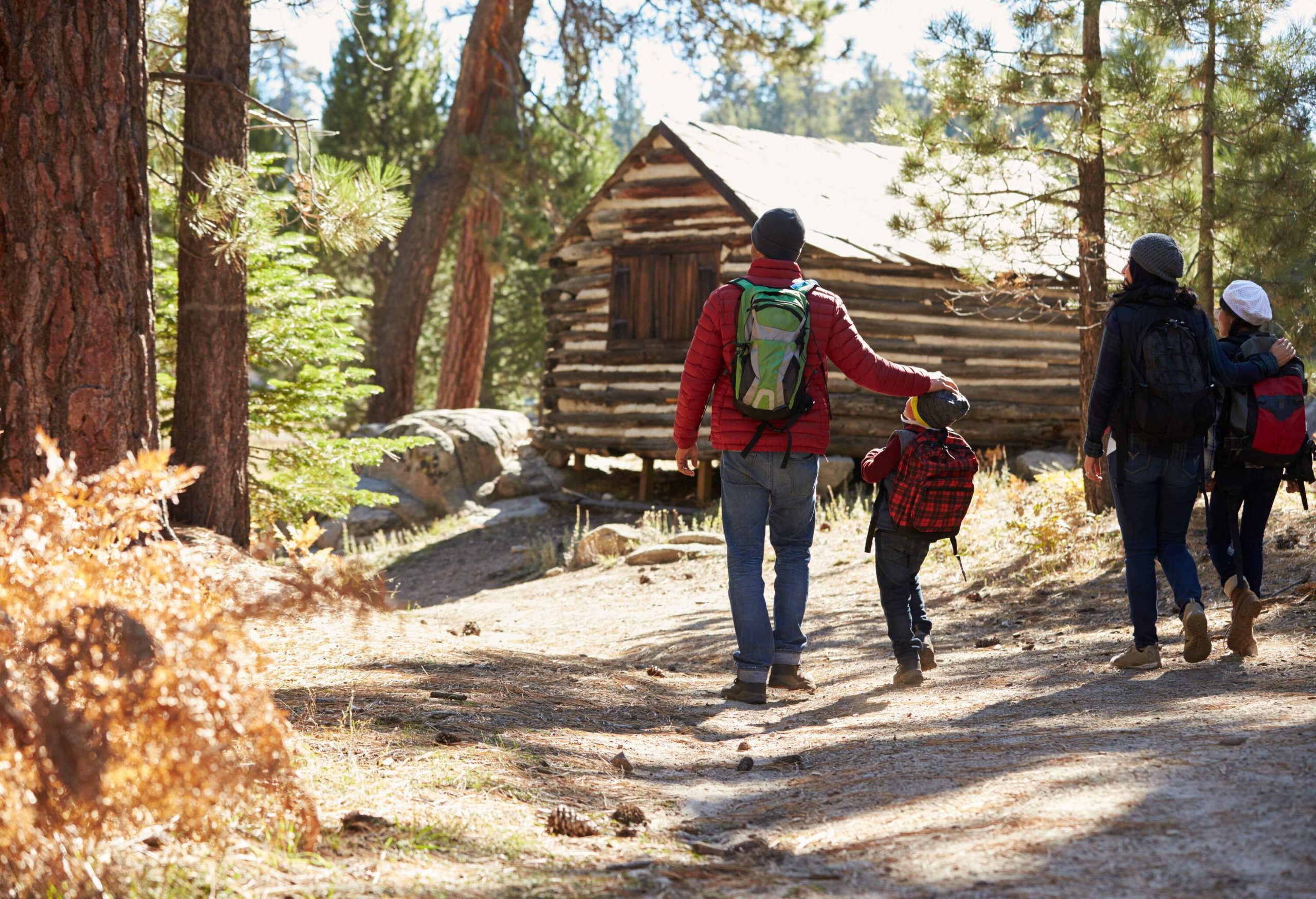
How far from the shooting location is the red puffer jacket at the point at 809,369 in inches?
188

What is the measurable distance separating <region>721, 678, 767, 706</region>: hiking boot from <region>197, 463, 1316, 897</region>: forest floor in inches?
2.0

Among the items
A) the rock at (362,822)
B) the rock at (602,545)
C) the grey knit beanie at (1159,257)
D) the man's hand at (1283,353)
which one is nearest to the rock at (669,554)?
the rock at (602,545)

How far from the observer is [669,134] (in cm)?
1463

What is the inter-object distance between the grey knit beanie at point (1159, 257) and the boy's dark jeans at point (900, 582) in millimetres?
1494

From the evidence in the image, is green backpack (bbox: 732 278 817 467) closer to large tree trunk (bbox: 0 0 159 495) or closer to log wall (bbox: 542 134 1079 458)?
large tree trunk (bbox: 0 0 159 495)

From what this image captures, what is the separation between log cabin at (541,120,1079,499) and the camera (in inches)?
556

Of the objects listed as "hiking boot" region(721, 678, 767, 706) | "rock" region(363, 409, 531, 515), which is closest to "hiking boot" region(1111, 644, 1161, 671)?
"hiking boot" region(721, 678, 767, 706)

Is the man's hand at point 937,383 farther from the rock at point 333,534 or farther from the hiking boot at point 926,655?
the rock at point 333,534

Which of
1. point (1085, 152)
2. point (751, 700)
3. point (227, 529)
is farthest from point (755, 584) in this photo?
point (1085, 152)

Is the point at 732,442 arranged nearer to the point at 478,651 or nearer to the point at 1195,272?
the point at 478,651

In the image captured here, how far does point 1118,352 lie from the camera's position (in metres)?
4.85

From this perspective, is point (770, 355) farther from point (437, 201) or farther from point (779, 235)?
point (437, 201)

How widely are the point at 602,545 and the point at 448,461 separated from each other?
16.2 ft

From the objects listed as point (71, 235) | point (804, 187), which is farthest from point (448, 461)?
point (71, 235)
